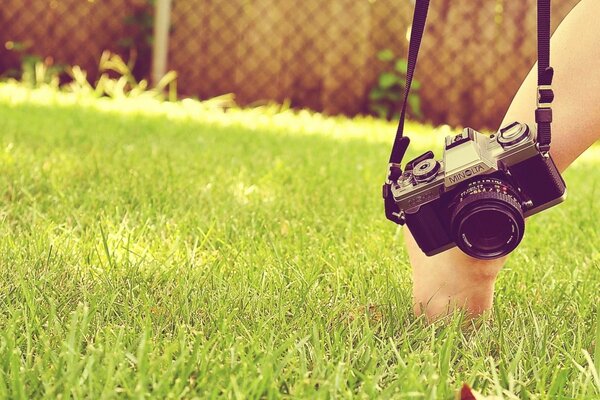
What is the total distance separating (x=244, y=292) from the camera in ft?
3.78

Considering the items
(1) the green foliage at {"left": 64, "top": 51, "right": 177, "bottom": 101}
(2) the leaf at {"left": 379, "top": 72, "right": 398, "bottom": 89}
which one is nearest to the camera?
(1) the green foliage at {"left": 64, "top": 51, "right": 177, "bottom": 101}

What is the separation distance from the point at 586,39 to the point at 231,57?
356 cm

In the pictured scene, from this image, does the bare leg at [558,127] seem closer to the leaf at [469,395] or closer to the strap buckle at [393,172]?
the strap buckle at [393,172]

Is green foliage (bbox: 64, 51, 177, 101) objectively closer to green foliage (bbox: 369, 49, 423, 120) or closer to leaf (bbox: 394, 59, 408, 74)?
green foliage (bbox: 369, 49, 423, 120)

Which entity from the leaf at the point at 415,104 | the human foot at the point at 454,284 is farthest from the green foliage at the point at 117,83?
the human foot at the point at 454,284

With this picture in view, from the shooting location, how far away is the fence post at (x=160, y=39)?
172 inches

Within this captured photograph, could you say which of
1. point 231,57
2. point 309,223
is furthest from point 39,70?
point 309,223

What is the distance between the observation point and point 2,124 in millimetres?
2602

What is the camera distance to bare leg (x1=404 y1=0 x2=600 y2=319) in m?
1.10

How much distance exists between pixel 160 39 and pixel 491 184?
3.61 meters

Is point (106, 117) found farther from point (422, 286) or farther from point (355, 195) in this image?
point (422, 286)

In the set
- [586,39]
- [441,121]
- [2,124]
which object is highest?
[586,39]

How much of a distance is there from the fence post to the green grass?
216cm

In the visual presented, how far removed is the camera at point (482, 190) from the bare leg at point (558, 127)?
87mm
